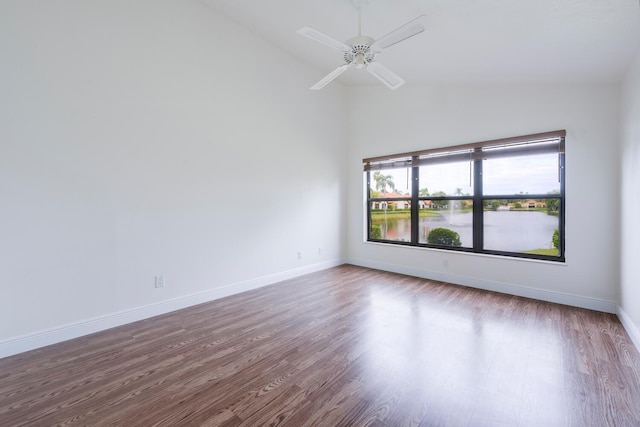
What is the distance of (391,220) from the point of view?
5125 millimetres

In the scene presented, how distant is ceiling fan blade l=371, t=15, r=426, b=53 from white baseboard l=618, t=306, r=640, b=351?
122 inches

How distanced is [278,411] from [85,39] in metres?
3.51

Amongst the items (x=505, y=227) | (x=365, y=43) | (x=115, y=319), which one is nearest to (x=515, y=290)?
(x=505, y=227)

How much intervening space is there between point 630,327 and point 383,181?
11.5 ft

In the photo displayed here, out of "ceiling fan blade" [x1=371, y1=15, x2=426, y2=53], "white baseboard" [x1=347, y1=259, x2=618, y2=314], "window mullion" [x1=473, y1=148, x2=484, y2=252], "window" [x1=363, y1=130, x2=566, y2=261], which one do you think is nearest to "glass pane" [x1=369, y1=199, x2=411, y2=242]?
"window" [x1=363, y1=130, x2=566, y2=261]

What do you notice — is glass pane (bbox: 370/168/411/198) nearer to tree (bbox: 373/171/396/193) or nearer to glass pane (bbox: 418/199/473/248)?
tree (bbox: 373/171/396/193)

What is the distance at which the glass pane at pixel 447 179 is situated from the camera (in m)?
4.19

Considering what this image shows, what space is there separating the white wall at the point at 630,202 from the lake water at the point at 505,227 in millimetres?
741

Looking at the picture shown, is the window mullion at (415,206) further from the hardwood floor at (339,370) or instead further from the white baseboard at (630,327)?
the white baseboard at (630,327)

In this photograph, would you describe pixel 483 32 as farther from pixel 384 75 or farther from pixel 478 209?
pixel 478 209

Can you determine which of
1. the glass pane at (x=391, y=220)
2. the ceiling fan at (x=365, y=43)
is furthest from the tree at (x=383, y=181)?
the ceiling fan at (x=365, y=43)

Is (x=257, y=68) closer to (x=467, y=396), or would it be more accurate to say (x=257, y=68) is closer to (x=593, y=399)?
(x=467, y=396)

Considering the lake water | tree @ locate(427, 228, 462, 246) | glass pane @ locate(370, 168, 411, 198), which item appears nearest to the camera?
the lake water

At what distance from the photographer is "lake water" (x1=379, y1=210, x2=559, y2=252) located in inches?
142
